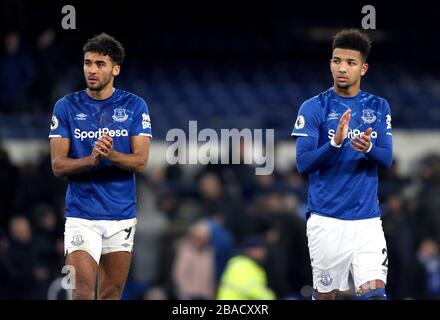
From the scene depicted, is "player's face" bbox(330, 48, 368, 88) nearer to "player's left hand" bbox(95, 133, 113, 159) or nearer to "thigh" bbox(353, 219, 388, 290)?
"thigh" bbox(353, 219, 388, 290)

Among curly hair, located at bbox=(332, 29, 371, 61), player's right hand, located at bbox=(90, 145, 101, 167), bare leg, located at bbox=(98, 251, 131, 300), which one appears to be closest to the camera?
player's right hand, located at bbox=(90, 145, 101, 167)

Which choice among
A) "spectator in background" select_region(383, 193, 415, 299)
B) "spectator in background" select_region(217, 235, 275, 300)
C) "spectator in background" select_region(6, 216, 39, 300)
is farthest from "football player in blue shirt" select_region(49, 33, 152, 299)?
"spectator in background" select_region(383, 193, 415, 299)

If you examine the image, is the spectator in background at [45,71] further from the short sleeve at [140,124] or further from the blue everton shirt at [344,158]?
the blue everton shirt at [344,158]

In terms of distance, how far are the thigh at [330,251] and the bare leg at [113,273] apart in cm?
142

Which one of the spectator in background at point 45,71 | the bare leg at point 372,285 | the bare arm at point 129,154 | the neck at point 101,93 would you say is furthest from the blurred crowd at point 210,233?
the neck at point 101,93

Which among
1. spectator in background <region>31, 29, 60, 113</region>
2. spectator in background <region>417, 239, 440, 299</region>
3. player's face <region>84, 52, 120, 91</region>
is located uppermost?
spectator in background <region>31, 29, 60, 113</region>

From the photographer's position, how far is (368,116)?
27.1 feet

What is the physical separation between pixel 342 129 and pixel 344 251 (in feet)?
3.23

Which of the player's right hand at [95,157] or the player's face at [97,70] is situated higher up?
the player's face at [97,70]

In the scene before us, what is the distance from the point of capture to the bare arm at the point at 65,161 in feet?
26.2

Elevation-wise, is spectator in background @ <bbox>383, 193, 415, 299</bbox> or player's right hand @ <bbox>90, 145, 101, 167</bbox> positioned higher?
player's right hand @ <bbox>90, 145, 101, 167</bbox>

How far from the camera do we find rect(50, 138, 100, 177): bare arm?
7.98 meters

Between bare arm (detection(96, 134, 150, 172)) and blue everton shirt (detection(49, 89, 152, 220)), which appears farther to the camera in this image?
blue everton shirt (detection(49, 89, 152, 220))
